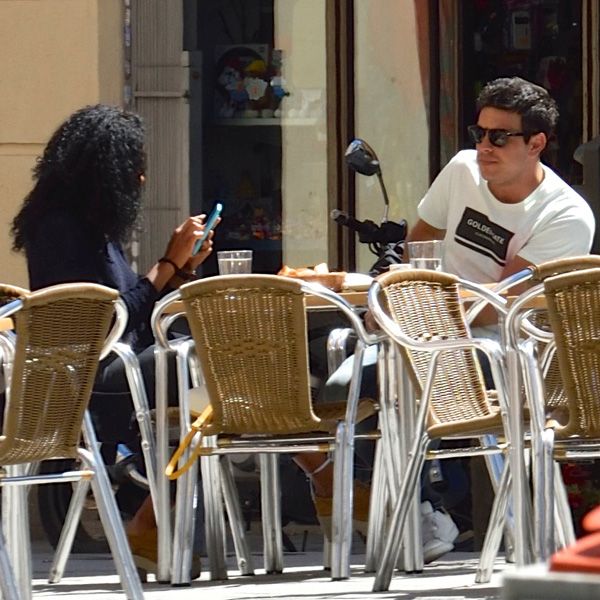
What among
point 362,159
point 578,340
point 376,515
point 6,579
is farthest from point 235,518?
point 578,340

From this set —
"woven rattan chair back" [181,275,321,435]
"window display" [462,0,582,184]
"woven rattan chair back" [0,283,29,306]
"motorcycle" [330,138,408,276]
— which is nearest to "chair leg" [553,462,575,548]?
"woven rattan chair back" [181,275,321,435]

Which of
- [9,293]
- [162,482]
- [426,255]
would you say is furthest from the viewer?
[162,482]

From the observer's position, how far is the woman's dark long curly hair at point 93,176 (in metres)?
6.77

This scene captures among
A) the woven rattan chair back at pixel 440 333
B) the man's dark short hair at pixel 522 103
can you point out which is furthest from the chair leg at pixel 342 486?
the man's dark short hair at pixel 522 103

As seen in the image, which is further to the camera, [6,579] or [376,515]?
[376,515]

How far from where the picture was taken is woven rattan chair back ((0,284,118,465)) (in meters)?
4.75

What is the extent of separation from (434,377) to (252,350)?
51cm

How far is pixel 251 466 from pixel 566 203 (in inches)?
76.4

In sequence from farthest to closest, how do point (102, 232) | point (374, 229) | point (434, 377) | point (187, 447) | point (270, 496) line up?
point (374, 229) → point (102, 232) → point (270, 496) → point (187, 447) → point (434, 377)

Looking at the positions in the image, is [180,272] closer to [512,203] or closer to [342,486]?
[512,203]

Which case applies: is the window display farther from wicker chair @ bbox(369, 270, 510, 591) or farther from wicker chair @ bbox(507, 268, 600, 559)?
wicker chair @ bbox(507, 268, 600, 559)

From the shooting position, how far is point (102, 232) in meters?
6.76

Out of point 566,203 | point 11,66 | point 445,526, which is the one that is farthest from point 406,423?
point 11,66

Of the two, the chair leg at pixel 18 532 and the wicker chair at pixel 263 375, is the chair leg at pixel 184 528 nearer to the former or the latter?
the wicker chair at pixel 263 375
